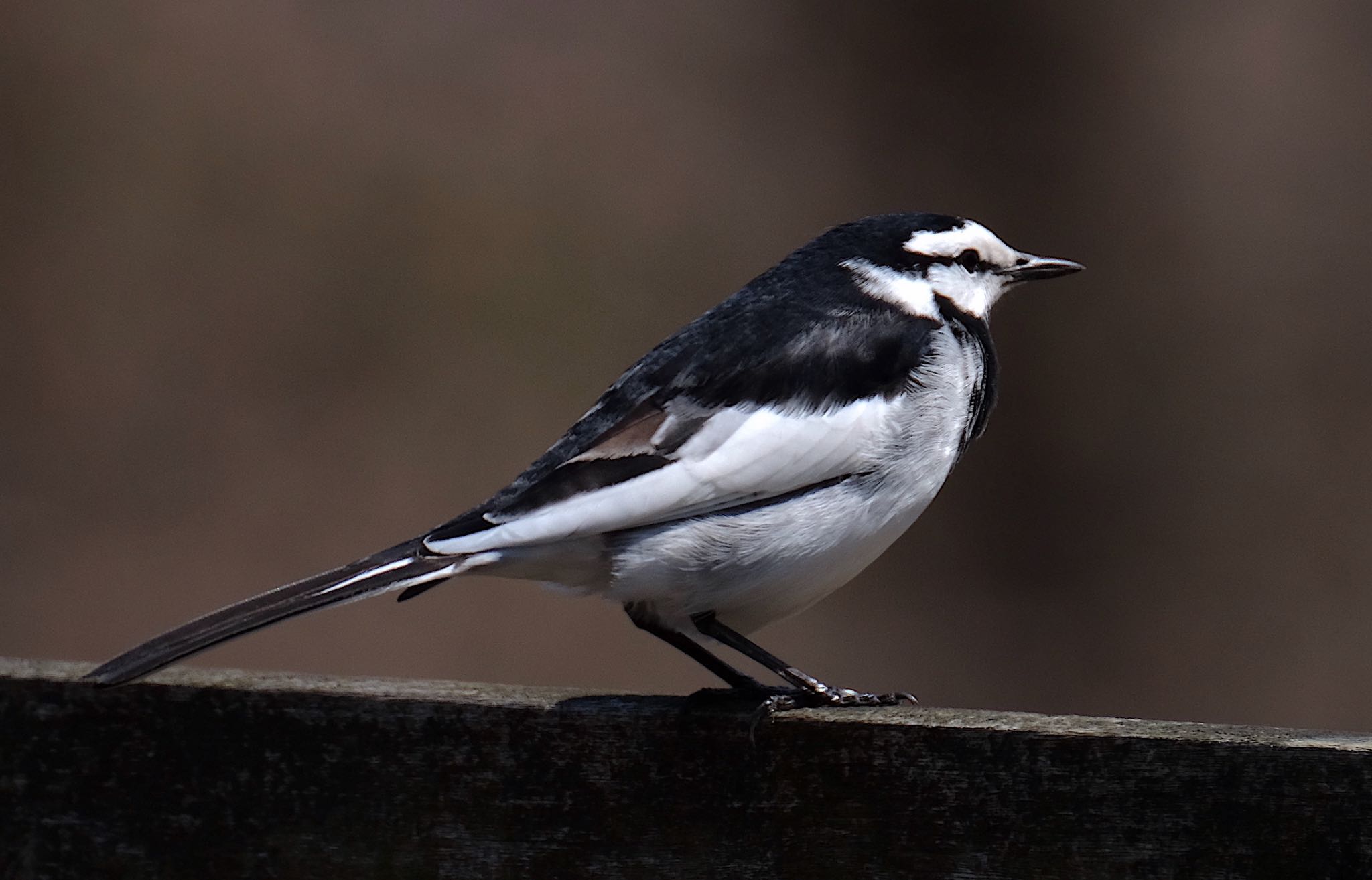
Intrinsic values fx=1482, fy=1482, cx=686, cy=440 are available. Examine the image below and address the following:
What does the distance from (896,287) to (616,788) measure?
1.11 metres

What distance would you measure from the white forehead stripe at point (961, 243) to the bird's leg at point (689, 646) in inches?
30.8

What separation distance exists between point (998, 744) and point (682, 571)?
0.62 m

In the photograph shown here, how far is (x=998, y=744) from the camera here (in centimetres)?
172

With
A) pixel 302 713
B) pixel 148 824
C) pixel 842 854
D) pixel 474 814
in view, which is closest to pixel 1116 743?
pixel 842 854

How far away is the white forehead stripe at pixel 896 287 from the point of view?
2.54m

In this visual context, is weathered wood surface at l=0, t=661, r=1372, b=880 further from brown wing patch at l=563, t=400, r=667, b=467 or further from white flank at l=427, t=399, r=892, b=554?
brown wing patch at l=563, t=400, r=667, b=467

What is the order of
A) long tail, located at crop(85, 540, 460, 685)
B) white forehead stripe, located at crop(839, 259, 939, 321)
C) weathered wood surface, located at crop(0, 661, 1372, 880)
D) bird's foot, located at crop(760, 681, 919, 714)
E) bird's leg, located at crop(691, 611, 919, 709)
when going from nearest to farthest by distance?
1. weathered wood surface, located at crop(0, 661, 1372, 880)
2. long tail, located at crop(85, 540, 460, 685)
3. bird's foot, located at crop(760, 681, 919, 714)
4. bird's leg, located at crop(691, 611, 919, 709)
5. white forehead stripe, located at crop(839, 259, 939, 321)

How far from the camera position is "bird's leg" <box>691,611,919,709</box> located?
6.66 feet

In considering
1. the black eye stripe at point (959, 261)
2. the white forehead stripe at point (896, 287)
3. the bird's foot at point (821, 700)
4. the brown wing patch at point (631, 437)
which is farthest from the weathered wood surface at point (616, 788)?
the black eye stripe at point (959, 261)

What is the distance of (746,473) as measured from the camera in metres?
2.23

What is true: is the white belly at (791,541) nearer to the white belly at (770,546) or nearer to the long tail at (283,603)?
the white belly at (770,546)

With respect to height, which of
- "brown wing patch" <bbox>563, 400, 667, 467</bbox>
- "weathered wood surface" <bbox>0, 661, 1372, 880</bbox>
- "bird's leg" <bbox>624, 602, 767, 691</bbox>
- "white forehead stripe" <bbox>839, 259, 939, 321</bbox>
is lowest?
"weathered wood surface" <bbox>0, 661, 1372, 880</bbox>

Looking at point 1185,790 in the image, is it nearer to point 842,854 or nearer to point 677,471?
point 842,854

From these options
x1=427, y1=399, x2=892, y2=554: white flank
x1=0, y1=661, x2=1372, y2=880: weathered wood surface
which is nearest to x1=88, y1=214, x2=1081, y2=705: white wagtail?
x1=427, y1=399, x2=892, y2=554: white flank
